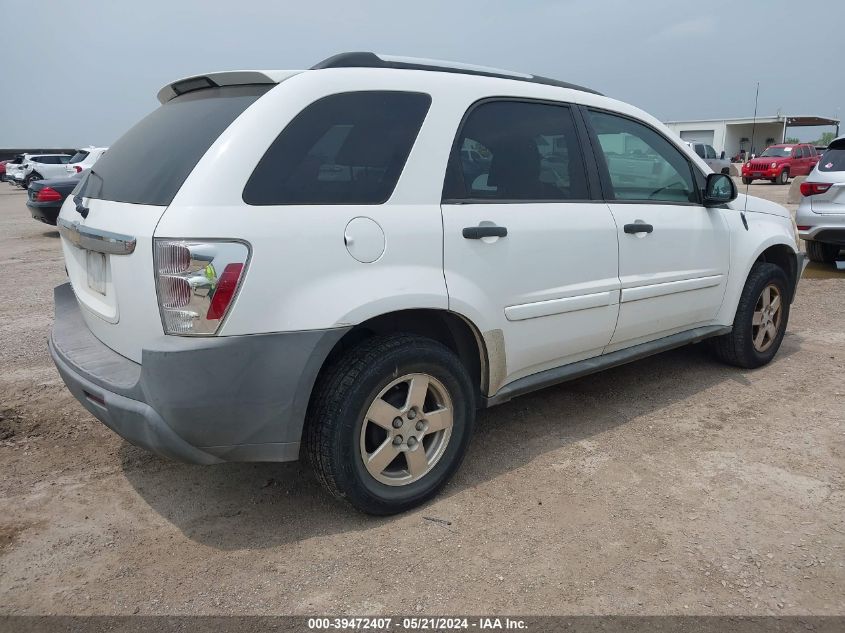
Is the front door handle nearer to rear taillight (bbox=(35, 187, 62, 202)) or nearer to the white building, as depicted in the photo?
rear taillight (bbox=(35, 187, 62, 202))

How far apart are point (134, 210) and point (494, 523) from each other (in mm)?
1923

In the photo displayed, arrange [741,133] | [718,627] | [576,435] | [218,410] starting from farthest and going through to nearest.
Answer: [741,133] < [576,435] < [218,410] < [718,627]

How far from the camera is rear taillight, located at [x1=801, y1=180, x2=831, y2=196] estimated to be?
7992 millimetres

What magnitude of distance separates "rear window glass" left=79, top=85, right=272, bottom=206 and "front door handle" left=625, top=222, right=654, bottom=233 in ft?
6.71

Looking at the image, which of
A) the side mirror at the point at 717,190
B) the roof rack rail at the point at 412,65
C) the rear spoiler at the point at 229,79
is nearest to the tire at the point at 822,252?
the side mirror at the point at 717,190

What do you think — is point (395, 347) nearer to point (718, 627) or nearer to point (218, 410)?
point (218, 410)

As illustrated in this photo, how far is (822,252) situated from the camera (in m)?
9.20

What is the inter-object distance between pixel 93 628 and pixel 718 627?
2094mm

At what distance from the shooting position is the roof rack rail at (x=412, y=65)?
282 cm

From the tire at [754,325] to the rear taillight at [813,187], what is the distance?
157 inches

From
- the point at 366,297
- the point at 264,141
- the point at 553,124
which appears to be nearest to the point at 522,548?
the point at 366,297

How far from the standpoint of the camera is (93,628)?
223cm

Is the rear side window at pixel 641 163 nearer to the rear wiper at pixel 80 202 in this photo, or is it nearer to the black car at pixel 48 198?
the rear wiper at pixel 80 202

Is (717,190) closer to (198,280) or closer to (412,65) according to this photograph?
(412,65)
